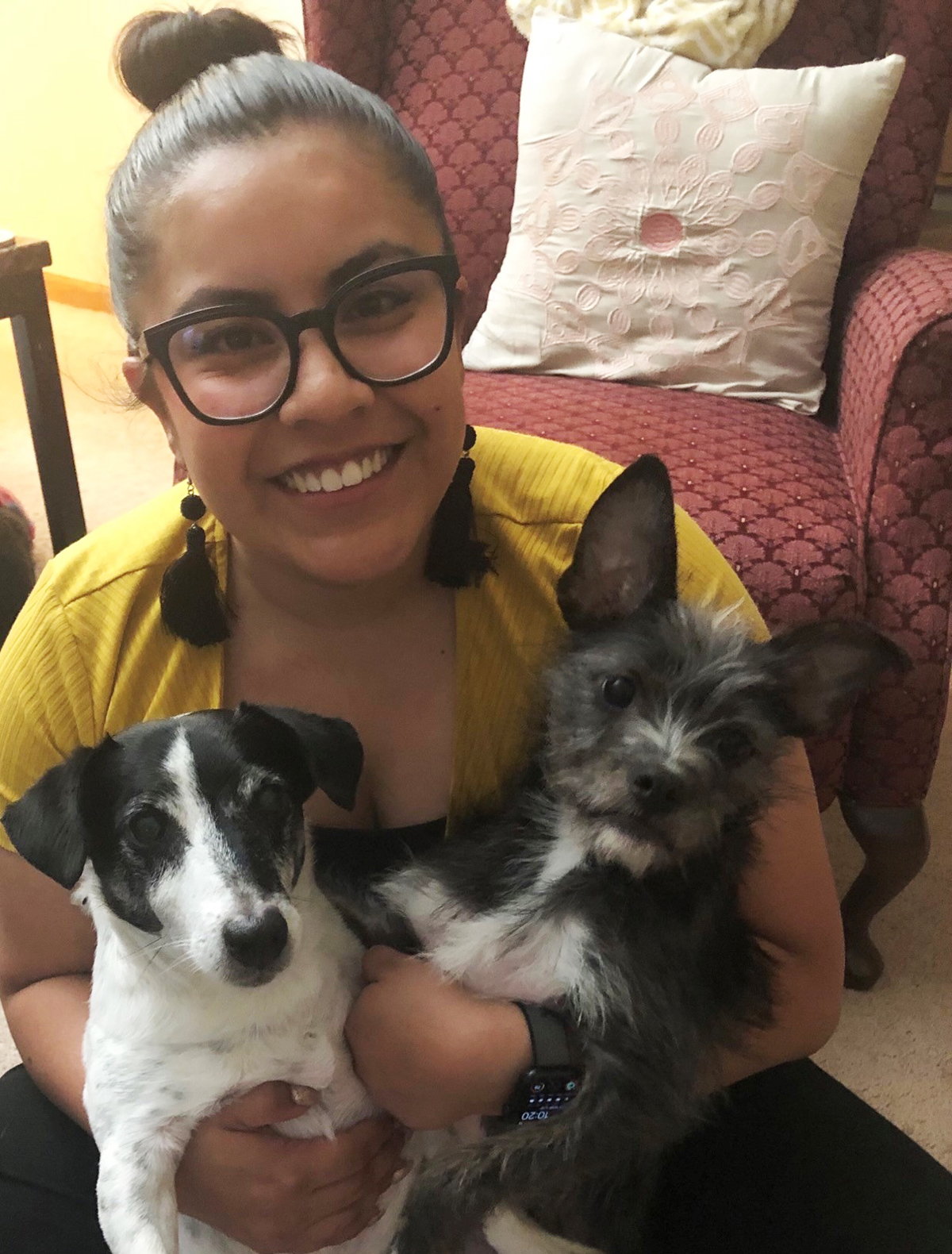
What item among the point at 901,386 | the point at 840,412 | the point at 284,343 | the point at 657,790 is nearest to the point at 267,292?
the point at 284,343

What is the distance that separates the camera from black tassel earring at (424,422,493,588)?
4.45ft

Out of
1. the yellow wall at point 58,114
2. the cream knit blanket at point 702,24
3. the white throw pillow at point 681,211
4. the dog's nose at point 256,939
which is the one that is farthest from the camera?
the yellow wall at point 58,114

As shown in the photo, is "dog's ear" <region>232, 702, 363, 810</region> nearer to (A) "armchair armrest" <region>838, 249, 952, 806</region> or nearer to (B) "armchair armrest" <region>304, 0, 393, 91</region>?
(A) "armchair armrest" <region>838, 249, 952, 806</region>

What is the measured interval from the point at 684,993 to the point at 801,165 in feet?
6.10

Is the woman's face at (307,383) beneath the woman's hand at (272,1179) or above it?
above

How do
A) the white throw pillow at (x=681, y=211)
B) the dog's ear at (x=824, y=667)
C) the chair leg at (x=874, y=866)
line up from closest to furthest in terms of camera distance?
the dog's ear at (x=824, y=667), the chair leg at (x=874, y=866), the white throw pillow at (x=681, y=211)

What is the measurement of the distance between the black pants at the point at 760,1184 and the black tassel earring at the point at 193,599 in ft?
2.20

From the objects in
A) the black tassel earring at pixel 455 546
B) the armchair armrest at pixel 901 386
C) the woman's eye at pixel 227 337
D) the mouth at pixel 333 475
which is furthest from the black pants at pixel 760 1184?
the armchair armrest at pixel 901 386

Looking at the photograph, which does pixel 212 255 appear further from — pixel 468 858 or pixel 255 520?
pixel 468 858

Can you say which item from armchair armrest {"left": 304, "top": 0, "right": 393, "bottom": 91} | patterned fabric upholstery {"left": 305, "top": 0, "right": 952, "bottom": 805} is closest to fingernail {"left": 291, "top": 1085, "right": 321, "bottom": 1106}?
patterned fabric upholstery {"left": 305, "top": 0, "right": 952, "bottom": 805}

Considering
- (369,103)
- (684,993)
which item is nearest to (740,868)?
(684,993)

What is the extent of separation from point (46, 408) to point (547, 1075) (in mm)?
2588

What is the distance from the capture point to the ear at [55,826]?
3.56 feet

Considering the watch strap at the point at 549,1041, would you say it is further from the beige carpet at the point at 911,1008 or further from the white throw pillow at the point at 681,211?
the white throw pillow at the point at 681,211
